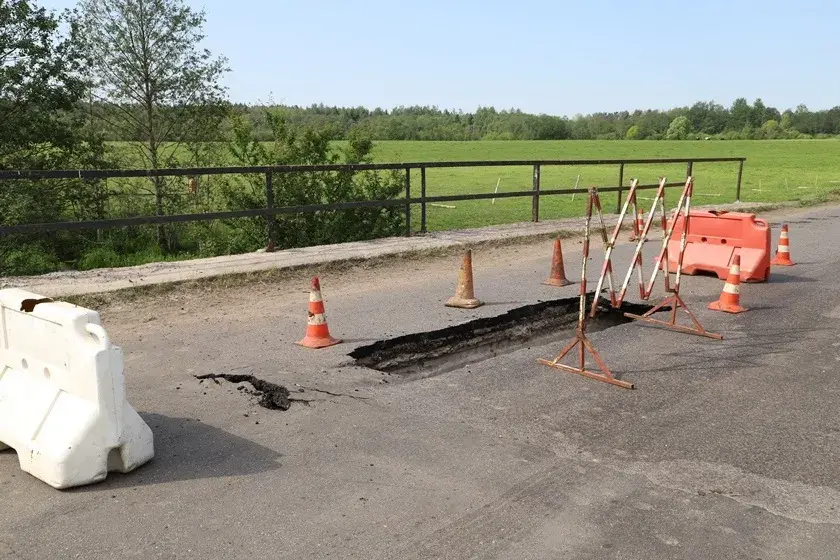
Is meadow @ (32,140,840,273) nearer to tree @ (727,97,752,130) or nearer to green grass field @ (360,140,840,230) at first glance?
green grass field @ (360,140,840,230)

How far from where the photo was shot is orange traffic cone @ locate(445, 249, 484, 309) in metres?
8.53

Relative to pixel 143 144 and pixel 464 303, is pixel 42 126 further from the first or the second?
pixel 464 303

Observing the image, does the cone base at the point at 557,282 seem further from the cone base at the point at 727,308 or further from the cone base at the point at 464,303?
the cone base at the point at 727,308

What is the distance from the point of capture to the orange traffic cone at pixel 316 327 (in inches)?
271

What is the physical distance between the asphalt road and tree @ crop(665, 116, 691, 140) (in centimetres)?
14301

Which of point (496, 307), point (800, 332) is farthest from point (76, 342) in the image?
point (800, 332)

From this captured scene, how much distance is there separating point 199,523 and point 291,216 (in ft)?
36.7

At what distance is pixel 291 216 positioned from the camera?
1451cm

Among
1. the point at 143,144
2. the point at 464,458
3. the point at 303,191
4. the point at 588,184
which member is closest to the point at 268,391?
the point at 464,458

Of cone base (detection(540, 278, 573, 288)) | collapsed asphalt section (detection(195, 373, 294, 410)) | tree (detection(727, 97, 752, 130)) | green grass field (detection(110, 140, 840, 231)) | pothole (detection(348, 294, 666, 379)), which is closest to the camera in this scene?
collapsed asphalt section (detection(195, 373, 294, 410))

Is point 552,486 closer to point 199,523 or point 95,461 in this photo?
point 199,523

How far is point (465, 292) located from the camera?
8.69m

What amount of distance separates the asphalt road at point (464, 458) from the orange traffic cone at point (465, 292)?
0.81 meters

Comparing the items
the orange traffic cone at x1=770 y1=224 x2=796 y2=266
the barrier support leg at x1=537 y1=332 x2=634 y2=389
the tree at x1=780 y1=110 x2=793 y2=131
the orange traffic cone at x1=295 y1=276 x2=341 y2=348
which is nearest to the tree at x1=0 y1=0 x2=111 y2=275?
the orange traffic cone at x1=295 y1=276 x2=341 y2=348
